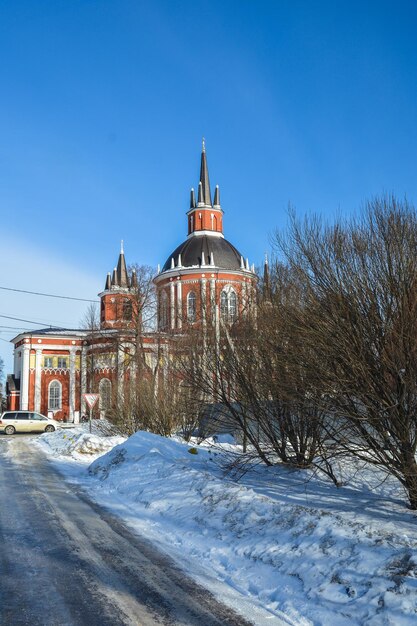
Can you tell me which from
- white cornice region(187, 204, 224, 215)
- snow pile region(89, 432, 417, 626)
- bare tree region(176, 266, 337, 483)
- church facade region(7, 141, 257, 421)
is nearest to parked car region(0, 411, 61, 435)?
church facade region(7, 141, 257, 421)

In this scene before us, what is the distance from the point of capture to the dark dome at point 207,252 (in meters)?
58.4

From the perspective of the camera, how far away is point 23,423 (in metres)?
37.8

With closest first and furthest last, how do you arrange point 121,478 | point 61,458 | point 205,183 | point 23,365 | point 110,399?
1. point 121,478
2. point 61,458
3. point 110,399
4. point 23,365
5. point 205,183

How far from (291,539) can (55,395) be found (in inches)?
2178

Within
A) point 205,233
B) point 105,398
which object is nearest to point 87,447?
point 105,398

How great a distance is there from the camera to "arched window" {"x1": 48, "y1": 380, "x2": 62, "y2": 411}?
5943 centimetres

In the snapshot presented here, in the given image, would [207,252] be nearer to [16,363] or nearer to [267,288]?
[16,363]

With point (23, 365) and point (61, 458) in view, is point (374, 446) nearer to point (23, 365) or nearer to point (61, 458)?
point (61, 458)

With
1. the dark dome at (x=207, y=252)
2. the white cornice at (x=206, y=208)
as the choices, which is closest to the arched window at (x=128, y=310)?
the dark dome at (x=207, y=252)

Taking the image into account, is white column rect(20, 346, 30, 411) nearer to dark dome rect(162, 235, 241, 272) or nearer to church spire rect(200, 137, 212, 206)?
dark dome rect(162, 235, 241, 272)

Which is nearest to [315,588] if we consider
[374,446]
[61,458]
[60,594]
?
[60,594]

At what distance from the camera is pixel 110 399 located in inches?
969

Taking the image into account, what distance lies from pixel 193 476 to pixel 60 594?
5.43 m

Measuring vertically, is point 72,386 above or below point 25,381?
below
